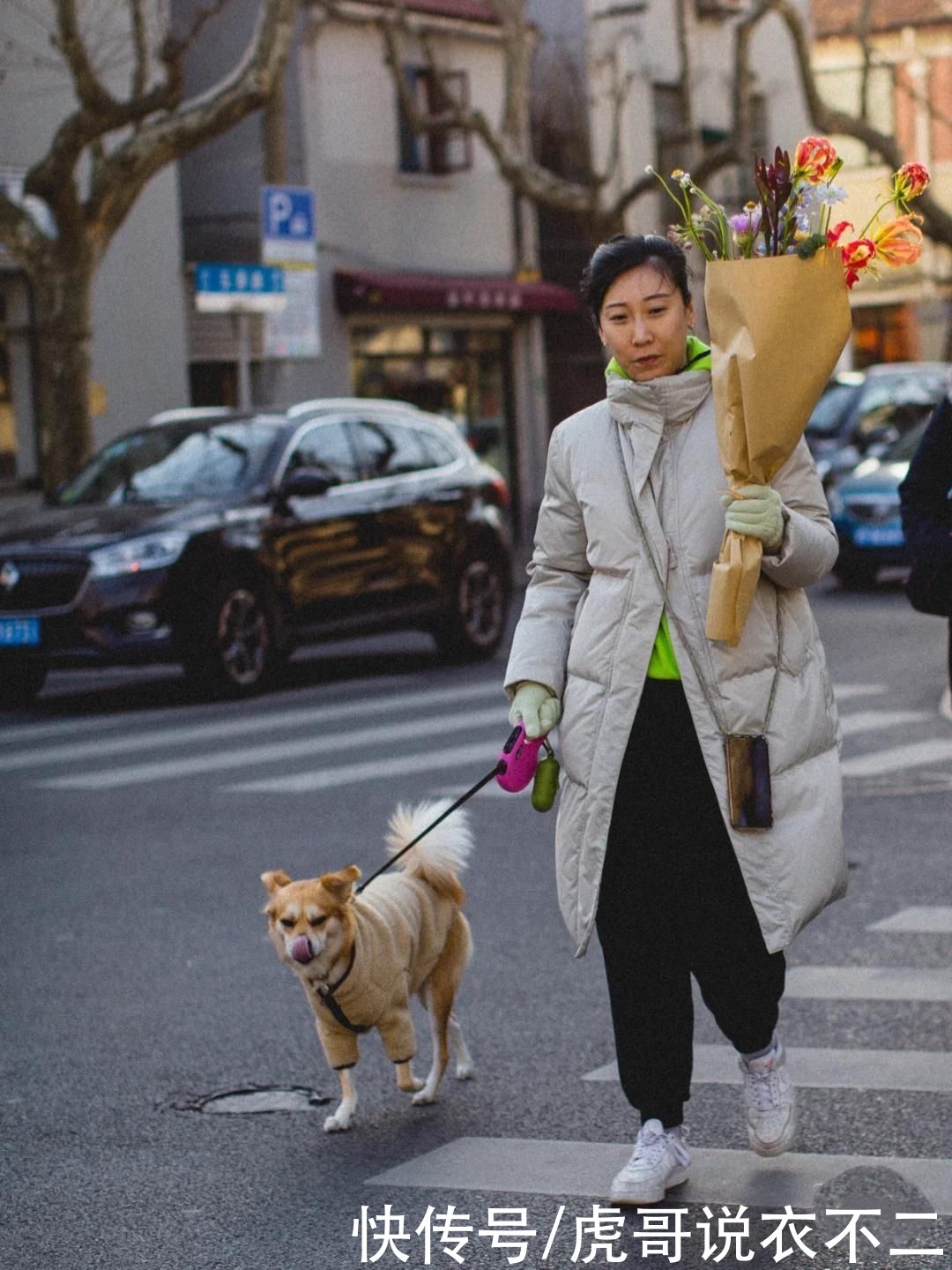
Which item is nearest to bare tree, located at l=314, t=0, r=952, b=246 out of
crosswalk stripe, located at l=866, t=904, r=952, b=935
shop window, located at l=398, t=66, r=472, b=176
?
shop window, located at l=398, t=66, r=472, b=176

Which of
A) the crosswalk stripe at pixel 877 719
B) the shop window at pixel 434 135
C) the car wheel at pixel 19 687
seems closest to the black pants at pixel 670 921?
the crosswalk stripe at pixel 877 719

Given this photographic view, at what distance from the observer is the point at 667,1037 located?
4469 millimetres

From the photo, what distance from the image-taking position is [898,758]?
10.5 m

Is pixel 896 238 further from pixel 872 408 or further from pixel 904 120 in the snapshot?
pixel 904 120

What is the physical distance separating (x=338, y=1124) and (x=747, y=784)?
1444mm

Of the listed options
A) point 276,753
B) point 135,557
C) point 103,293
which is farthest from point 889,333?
point 276,753

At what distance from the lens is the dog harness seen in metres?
4.89

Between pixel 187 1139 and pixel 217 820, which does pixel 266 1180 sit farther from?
pixel 217 820

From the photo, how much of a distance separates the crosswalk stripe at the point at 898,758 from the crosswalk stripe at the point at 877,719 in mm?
571

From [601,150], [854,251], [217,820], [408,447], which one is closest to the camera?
[854,251]

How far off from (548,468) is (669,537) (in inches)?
15.4

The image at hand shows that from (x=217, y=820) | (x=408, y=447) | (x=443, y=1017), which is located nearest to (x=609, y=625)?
(x=443, y=1017)

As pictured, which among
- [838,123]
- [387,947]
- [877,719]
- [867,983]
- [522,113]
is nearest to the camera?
[387,947]

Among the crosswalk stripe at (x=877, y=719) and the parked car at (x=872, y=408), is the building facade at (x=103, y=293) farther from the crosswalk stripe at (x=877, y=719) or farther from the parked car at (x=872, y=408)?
the crosswalk stripe at (x=877, y=719)
